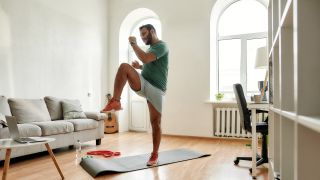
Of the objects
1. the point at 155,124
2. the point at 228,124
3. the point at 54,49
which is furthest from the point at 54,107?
the point at 228,124

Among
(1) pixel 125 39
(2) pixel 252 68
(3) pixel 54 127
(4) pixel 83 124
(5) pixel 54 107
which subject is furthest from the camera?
(1) pixel 125 39

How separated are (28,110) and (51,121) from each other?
12.8 inches

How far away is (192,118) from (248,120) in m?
2.32

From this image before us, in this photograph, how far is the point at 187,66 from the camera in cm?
513

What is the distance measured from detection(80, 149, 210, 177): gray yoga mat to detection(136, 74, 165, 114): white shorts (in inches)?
25.6

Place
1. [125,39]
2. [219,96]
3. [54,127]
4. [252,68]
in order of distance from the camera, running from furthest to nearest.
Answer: [125,39] < [252,68] < [219,96] < [54,127]

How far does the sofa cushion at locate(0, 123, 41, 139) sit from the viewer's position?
2852 millimetres

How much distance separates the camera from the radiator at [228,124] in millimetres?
4684

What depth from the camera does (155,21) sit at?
6.08 metres

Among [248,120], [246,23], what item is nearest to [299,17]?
[248,120]

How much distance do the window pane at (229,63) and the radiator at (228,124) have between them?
0.58 metres

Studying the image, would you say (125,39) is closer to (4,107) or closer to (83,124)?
(83,124)

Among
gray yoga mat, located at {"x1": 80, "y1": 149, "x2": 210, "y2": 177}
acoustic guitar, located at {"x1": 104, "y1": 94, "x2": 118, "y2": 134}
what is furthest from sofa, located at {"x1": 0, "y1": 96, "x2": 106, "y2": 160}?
acoustic guitar, located at {"x1": 104, "y1": 94, "x2": 118, "y2": 134}

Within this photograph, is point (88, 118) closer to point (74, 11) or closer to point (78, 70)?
point (78, 70)
